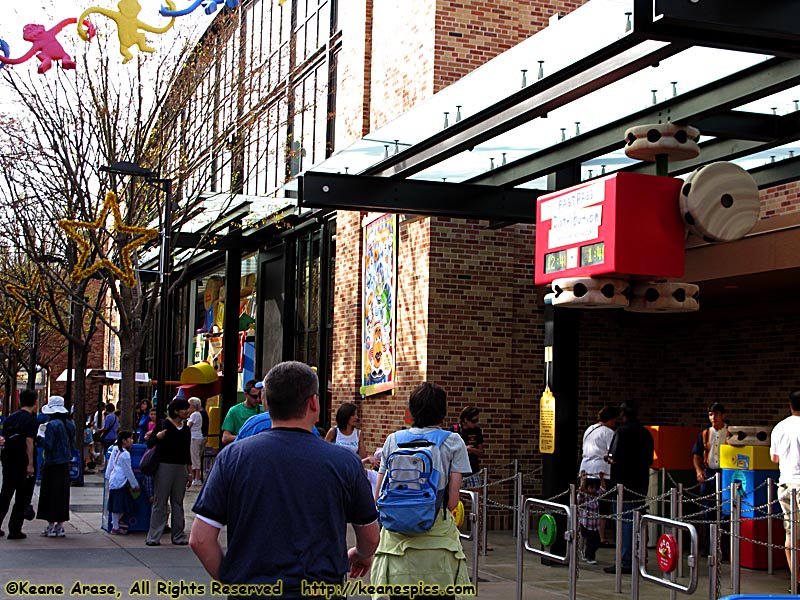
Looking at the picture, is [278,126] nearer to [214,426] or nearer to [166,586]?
[214,426]

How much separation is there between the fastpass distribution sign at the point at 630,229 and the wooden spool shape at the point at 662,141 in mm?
335

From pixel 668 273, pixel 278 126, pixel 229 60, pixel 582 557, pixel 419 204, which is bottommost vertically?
pixel 582 557

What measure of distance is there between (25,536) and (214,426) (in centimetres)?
1335

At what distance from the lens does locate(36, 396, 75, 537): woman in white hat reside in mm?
13602

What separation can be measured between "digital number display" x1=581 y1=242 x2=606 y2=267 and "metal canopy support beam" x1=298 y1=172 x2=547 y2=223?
18.3ft

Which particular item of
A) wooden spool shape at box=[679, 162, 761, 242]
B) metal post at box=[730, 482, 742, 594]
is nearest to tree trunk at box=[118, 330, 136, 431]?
metal post at box=[730, 482, 742, 594]

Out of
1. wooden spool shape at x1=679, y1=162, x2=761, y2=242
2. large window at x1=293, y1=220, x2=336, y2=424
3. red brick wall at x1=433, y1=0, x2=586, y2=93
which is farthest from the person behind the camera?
large window at x1=293, y1=220, x2=336, y2=424

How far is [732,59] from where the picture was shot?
9.49 meters

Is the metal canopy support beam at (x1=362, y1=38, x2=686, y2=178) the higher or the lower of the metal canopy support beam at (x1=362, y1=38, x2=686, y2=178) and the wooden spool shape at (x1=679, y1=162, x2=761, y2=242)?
the higher

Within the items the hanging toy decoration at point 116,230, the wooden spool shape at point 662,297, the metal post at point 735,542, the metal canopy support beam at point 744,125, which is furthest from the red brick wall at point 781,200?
the hanging toy decoration at point 116,230

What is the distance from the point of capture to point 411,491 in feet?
21.2

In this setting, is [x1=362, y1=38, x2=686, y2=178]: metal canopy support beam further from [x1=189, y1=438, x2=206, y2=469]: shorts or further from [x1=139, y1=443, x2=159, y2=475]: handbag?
[x1=189, y1=438, x2=206, y2=469]: shorts

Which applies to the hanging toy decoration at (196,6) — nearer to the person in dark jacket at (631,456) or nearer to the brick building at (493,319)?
the brick building at (493,319)

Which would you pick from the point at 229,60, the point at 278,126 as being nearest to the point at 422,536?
the point at 278,126
